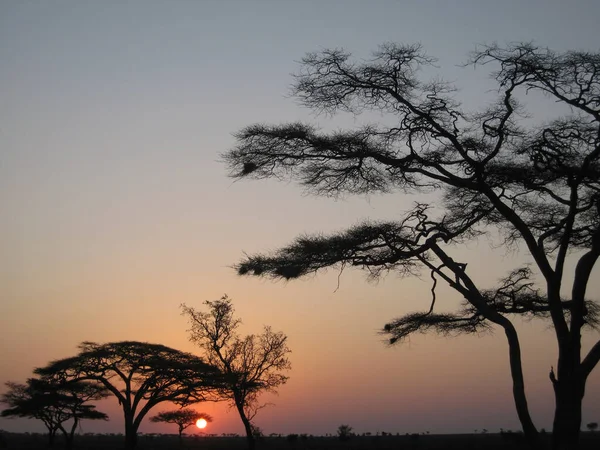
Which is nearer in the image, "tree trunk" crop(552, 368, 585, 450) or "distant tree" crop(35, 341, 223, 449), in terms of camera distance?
"tree trunk" crop(552, 368, 585, 450)

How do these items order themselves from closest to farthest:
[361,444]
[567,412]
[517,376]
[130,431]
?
[567,412] < [517,376] < [130,431] < [361,444]

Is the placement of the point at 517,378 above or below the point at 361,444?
above

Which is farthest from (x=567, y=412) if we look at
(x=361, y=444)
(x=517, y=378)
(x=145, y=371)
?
(x=361, y=444)

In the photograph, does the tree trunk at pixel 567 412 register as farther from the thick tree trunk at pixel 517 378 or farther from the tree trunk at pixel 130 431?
the tree trunk at pixel 130 431

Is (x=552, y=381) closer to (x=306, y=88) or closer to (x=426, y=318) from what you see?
(x=426, y=318)

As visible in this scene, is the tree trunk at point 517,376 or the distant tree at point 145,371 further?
the distant tree at point 145,371

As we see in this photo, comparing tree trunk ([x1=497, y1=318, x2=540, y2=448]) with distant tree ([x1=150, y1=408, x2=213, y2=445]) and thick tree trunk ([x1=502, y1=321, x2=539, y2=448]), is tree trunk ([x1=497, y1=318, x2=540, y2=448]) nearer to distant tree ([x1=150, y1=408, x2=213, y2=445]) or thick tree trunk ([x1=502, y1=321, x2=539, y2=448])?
thick tree trunk ([x1=502, y1=321, x2=539, y2=448])

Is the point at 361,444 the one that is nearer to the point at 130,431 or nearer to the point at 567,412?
the point at 130,431

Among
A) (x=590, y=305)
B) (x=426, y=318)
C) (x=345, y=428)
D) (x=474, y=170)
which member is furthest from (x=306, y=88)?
(x=345, y=428)

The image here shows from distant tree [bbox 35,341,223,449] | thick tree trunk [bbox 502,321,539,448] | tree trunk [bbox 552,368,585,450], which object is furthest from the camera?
distant tree [bbox 35,341,223,449]

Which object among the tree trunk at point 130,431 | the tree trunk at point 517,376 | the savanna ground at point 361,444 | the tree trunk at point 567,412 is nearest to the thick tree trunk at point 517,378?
the tree trunk at point 517,376

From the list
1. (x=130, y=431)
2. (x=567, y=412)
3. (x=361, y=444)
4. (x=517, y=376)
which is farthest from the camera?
(x=361, y=444)

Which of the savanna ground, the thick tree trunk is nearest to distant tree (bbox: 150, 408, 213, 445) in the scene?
the savanna ground

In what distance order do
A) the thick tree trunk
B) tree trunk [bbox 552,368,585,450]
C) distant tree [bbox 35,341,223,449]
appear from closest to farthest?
tree trunk [bbox 552,368,585,450] < the thick tree trunk < distant tree [bbox 35,341,223,449]
